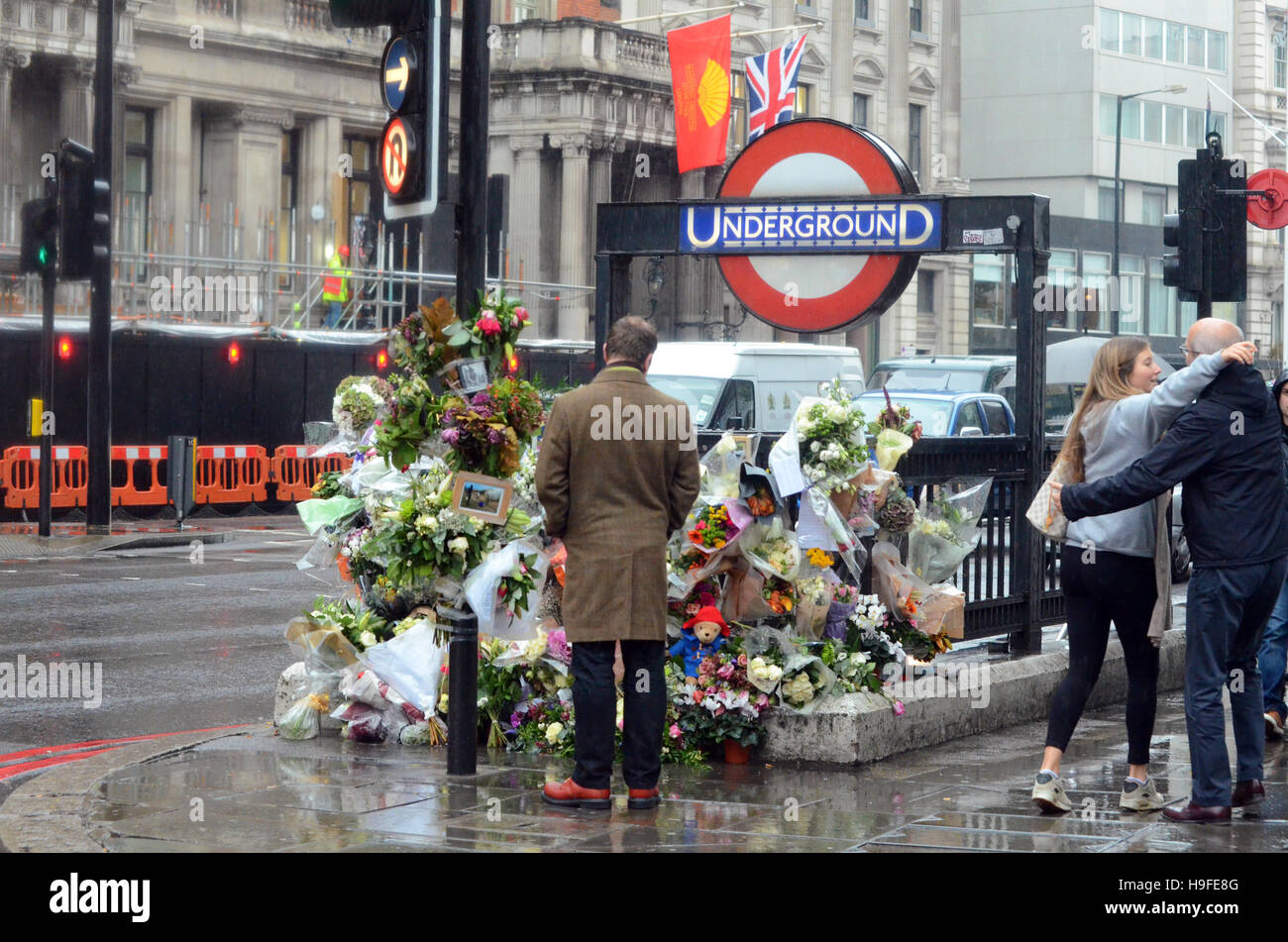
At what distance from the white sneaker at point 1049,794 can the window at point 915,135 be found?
49554mm

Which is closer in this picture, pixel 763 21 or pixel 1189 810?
pixel 1189 810

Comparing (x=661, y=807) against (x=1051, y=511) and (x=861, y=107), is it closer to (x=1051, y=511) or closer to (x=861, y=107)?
(x=1051, y=511)

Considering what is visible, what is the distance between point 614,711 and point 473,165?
274 cm

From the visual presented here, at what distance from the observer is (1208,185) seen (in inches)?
522

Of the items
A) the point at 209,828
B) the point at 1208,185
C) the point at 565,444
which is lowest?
the point at 209,828

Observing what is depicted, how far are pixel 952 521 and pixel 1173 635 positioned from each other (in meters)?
2.53

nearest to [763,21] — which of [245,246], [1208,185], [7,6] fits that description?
[245,246]

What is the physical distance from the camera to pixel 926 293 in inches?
2235

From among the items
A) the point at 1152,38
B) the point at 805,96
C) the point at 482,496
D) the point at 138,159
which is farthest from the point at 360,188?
the point at 1152,38

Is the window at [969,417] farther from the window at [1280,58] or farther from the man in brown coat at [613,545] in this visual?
the window at [1280,58]

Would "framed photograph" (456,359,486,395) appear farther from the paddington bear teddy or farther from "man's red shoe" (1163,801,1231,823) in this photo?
"man's red shoe" (1163,801,1231,823)

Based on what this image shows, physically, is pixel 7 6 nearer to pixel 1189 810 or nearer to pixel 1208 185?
pixel 1208 185

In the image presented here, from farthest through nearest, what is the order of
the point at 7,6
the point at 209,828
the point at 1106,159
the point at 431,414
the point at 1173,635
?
the point at 1106,159, the point at 7,6, the point at 1173,635, the point at 431,414, the point at 209,828

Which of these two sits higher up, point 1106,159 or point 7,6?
point 1106,159
